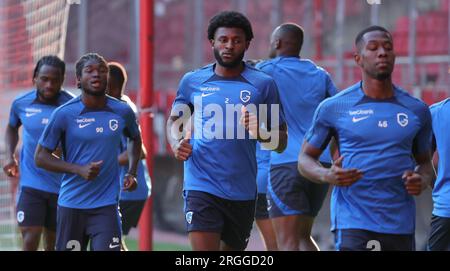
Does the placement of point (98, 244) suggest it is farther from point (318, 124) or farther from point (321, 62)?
point (321, 62)

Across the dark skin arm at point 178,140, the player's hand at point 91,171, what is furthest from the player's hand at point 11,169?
the dark skin arm at point 178,140

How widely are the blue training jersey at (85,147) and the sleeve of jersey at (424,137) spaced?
2738mm

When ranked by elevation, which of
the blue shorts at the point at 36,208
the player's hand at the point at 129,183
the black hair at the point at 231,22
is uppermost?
the black hair at the point at 231,22

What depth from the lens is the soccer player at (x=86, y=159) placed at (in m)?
9.24

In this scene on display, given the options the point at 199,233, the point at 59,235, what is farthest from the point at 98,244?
the point at 199,233

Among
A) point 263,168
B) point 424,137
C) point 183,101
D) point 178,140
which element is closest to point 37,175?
point 263,168

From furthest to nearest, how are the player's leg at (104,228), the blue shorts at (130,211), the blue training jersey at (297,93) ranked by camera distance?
the blue shorts at (130,211), the blue training jersey at (297,93), the player's leg at (104,228)

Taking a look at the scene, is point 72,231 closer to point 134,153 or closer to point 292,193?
point 134,153

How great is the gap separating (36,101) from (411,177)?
4.86 m

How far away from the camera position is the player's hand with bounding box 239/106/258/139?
8.05 meters

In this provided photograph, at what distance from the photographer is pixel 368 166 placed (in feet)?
24.4

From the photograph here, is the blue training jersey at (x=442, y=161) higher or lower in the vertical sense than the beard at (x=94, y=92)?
lower

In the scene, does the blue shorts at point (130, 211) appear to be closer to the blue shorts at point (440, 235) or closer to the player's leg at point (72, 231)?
the player's leg at point (72, 231)

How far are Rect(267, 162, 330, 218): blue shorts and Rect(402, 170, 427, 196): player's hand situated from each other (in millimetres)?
2992
